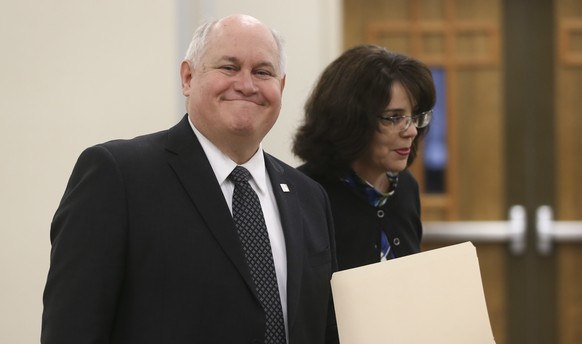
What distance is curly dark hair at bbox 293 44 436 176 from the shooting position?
2.39 meters

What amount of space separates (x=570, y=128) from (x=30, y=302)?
2897 millimetres

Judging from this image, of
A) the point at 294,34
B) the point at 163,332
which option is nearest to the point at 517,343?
the point at 294,34

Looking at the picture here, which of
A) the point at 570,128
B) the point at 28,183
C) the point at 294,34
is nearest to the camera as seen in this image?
the point at 28,183

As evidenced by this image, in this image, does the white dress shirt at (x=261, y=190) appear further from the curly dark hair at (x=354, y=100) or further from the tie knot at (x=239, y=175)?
the curly dark hair at (x=354, y=100)

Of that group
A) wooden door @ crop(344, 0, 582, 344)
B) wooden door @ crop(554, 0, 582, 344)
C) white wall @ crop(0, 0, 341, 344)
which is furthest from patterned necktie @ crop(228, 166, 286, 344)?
wooden door @ crop(554, 0, 582, 344)

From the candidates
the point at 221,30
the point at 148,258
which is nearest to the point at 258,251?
the point at 148,258

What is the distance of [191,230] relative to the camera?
5.39 feet

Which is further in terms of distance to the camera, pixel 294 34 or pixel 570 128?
pixel 570 128

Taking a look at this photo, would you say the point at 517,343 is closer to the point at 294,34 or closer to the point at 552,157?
the point at 552,157

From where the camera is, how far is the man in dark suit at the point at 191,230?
1.56 meters

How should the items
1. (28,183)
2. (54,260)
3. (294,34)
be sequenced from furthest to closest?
(294,34) → (28,183) → (54,260)

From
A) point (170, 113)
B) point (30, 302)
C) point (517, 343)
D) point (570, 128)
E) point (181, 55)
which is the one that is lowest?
point (517, 343)

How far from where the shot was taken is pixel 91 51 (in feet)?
11.4

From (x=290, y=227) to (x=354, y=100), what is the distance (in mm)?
711
